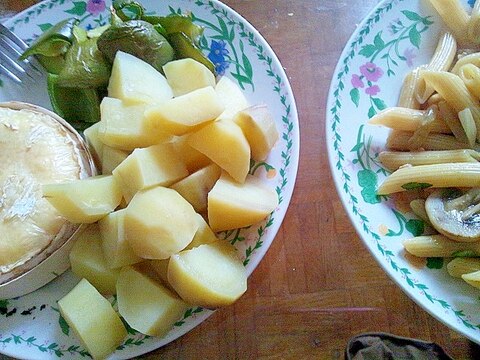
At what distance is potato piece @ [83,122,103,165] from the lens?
104 cm

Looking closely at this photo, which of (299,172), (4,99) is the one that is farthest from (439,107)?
(4,99)

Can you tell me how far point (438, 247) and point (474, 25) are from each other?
0.44 metres

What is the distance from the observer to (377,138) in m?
1.05

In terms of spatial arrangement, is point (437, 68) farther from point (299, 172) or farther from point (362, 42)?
point (299, 172)

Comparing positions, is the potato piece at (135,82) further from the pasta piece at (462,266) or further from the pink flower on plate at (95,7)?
the pasta piece at (462,266)

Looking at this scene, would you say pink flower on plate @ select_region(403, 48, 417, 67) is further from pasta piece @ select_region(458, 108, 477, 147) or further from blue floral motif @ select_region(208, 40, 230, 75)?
blue floral motif @ select_region(208, 40, 230, 75)

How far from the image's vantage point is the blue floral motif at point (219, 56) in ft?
3.73

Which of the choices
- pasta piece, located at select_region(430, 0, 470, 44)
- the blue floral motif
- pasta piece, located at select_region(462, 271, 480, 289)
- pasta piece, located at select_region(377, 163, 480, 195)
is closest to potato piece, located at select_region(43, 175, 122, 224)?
the blue floral motif

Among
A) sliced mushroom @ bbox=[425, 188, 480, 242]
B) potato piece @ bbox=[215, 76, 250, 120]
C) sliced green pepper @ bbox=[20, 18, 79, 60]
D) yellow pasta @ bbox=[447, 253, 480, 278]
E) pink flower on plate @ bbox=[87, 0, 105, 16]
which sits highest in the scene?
pink flower on plate @ bbox=[87, 0, 105, 16]

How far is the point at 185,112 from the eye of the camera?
0.90 m

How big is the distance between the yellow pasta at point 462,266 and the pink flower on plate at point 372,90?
34 centimetres

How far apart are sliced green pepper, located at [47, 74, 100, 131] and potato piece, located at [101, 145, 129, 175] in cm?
13

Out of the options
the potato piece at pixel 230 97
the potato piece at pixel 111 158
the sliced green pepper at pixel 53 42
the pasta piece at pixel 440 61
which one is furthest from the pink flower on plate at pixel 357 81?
the sliced green pepper at pixel 53 42

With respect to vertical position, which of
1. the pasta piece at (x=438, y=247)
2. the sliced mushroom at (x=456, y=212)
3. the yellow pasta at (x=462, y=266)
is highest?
the sliced mushroom at (x=456, y=212)
